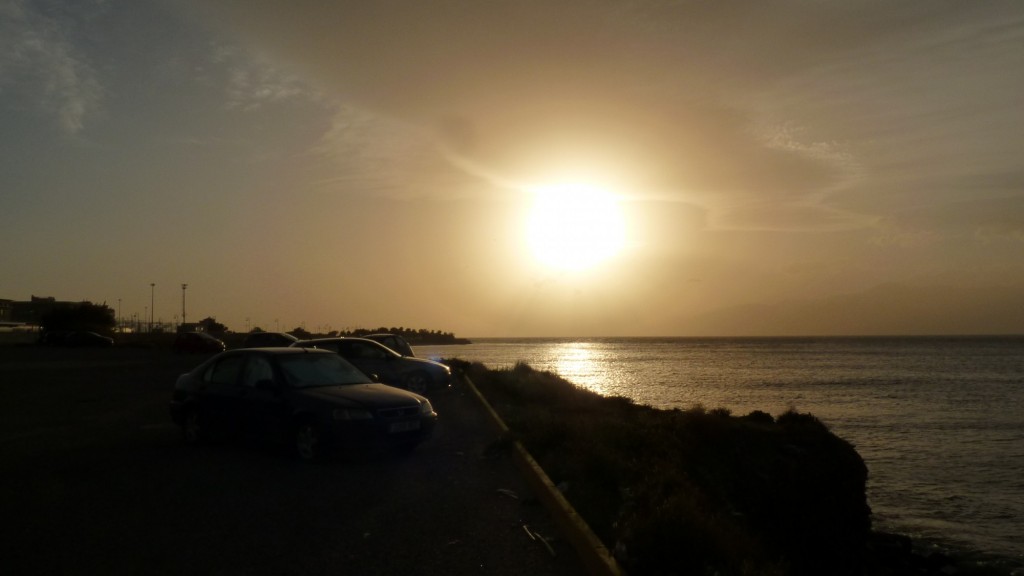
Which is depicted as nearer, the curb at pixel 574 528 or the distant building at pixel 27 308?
the curb at pixel 574 528

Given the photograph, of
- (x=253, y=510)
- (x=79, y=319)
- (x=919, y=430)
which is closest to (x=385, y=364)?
(x=253, y=510)

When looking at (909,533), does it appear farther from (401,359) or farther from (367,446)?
(367,446)

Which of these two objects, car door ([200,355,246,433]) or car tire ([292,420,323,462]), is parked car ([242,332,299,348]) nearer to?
car door ([200,355,246,433])

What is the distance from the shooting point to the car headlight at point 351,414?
10711 millimetres

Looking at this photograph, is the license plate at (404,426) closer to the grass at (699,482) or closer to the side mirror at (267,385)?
the side mirror at (267,385)

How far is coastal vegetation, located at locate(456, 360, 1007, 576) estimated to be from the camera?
7.09 m

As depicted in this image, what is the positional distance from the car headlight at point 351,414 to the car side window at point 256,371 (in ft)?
4.99

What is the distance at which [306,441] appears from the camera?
35.9 ft

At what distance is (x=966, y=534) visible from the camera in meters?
20.0

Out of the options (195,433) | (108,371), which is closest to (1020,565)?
(195,433)

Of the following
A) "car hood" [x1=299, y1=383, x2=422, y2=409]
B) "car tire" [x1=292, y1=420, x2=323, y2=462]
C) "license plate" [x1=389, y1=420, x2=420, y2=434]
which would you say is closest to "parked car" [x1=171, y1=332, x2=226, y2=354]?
"car hood" [x1=299, y1=383, x2=422, y2=409]

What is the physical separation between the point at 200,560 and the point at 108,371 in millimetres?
31805

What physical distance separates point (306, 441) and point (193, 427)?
109 inches

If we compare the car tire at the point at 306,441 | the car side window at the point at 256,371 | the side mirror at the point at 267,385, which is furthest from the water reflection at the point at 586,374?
the car tire at the point at 306,441
